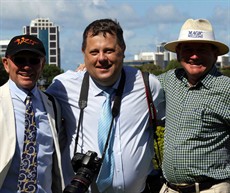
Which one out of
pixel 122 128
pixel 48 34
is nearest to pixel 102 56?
pixel 122 128

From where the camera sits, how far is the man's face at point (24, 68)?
13.5 feet

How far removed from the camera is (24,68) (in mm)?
4105

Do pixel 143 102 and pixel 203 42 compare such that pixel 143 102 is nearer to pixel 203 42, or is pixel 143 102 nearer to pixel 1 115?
pixel 203 42

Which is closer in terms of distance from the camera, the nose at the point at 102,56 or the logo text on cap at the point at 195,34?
the nose at the point at 102,56

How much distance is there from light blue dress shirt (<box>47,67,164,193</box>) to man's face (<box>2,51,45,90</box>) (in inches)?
20.3

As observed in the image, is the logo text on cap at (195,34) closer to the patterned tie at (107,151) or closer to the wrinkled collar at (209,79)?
the wrinkled collar at (209,79)

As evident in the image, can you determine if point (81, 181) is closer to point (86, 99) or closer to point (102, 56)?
point (86, 99)

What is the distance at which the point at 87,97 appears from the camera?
4.52 m

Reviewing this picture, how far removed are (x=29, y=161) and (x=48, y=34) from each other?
160762 millimetres

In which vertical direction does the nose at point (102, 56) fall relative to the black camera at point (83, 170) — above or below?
above

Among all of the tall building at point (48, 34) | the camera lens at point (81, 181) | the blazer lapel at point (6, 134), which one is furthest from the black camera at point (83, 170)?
the tall building at point (48, 34)

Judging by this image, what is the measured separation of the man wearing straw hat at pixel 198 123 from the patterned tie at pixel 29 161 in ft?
3.88

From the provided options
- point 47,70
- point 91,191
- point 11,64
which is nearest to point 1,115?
point 11,64

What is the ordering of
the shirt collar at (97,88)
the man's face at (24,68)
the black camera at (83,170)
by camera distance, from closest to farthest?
1. the black camera at (83,170)
2. the man's face at (24,68)
3. the shirt collar at (97,88)
